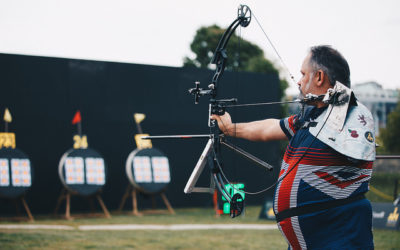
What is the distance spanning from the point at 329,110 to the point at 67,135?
25.7 ft

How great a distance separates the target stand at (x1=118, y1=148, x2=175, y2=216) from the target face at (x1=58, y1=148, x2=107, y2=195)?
0.52 metres

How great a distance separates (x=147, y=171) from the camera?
875 centimetres

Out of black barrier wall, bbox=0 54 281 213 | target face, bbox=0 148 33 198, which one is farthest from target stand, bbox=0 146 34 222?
black barrier wall, bbox=0 54 281 213

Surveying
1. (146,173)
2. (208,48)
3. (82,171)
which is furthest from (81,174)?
(208,48)

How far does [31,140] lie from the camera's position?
8953 mm

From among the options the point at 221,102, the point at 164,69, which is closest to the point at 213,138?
the point at 221,102

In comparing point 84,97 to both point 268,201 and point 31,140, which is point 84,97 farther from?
point 268,201

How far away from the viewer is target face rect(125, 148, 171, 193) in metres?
8.68

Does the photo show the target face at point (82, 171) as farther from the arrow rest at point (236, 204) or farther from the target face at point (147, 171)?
the arrow rest at point (236, 204)

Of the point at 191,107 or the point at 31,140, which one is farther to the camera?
the point at 191,107

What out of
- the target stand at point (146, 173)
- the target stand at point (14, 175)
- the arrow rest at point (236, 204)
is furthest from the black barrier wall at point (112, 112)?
the arrow rest at point (236, 204)

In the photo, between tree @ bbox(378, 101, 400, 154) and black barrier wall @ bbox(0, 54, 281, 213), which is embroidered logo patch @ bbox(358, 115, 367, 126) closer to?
black barrier wall @ bbox(0, 54, 281, 213)

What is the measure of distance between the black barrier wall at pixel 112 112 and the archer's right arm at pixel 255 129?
5956 mm

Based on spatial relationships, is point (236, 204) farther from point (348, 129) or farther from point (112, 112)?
point (112, 112)
